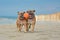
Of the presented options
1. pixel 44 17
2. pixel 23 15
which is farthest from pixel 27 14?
pixel 44 17

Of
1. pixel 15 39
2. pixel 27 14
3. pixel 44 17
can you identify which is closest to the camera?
pixel 15 39

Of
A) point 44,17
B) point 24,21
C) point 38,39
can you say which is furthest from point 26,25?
point 44,17

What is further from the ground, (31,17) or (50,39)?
(31,17)

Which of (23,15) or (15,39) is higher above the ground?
(23,15)

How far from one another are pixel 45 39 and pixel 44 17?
32.2 metres

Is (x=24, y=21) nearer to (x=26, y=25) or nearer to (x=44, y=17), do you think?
(x=26, y=25)

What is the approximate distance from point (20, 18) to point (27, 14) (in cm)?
38

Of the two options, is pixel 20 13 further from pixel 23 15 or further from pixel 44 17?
pixel 44 17

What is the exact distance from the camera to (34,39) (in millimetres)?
9320

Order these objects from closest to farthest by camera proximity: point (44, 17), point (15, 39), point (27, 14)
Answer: point (15, 39)
point (27, 14)
point (44, 17)

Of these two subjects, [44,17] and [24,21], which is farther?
[44,17]

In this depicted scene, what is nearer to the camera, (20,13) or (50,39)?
(50,39)

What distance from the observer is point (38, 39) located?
30.8 feet

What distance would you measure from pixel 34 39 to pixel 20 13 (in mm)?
2923
